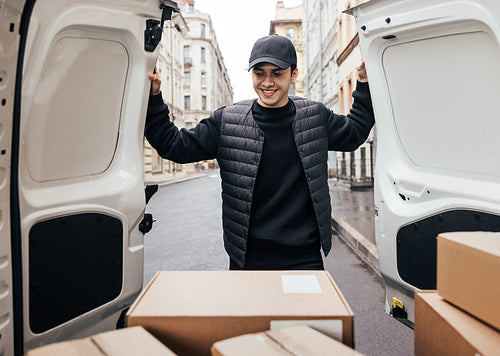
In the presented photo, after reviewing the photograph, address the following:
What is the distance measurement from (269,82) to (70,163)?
3.72 ft

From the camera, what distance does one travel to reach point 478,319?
4.12ft

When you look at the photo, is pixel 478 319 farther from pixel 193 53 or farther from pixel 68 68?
pixel 193 53

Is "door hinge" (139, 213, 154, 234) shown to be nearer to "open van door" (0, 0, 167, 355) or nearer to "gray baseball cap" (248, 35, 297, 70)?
"open van door" (0, 0, 167, 355)

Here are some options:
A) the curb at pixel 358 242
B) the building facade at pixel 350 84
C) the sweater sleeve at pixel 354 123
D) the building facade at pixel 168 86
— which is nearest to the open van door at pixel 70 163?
the sweater sleeve at pixel 354 123

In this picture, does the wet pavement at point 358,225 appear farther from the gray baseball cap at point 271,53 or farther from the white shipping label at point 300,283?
the white shipping label at point 300,283

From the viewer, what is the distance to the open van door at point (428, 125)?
1.77 meters

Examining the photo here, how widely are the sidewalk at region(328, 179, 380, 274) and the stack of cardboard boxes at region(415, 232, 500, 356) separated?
3.85 m

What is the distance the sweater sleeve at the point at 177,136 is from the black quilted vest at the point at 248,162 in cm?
8

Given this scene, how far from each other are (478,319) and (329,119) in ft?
5.02

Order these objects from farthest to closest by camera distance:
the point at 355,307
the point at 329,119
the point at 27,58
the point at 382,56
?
the point at 355,307
the point at 329,119
the point at 382,56
the point at 27,58

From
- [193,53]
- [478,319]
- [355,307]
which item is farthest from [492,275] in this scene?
[193,53]

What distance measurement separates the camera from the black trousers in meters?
2.24

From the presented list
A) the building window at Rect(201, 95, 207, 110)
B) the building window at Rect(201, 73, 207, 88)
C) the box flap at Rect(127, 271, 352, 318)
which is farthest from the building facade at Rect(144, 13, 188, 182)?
the box flap at Rect(127, 271, 352, 318)

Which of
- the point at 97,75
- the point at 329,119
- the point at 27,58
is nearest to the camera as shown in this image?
the point at 27,58
